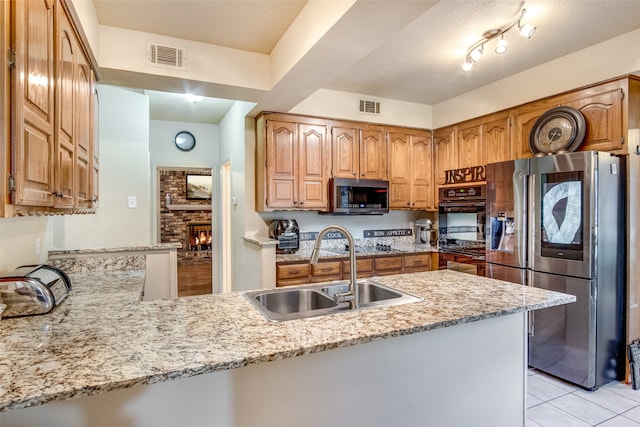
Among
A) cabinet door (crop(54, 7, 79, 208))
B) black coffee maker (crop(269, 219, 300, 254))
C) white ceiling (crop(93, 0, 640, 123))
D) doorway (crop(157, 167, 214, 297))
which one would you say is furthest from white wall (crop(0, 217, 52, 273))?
doorway (crop(157, 167, 214, 297))

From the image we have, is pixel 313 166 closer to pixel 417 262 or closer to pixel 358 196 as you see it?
pixel 358 196

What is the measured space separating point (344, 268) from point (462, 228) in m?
1.33

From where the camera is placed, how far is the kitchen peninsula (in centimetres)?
97

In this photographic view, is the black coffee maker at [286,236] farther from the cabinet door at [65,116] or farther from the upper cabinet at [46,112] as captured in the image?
the cabinet door at [65,116]

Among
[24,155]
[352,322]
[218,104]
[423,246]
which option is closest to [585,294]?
[423,246]

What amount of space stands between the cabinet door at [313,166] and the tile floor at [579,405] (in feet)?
7.82

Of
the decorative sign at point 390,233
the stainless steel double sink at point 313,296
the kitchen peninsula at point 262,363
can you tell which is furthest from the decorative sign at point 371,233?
the kitchen peninsula at point 262,363

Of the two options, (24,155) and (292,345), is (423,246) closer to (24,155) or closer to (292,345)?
(292,345)

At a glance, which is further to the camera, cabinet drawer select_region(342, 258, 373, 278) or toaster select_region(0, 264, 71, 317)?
cabinet drawer select_region(342, 258, 373, 278)

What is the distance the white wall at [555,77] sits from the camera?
2547 millimetres

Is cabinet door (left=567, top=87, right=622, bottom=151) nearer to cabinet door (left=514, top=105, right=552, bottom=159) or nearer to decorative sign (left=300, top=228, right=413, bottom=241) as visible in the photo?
cabinet door (left=514, top=105, right=552, bottom=159)

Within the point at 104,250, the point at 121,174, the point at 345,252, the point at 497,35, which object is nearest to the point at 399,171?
the point at 345,252

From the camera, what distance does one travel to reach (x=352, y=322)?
1.33m

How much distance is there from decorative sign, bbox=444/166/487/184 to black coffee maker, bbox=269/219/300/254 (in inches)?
71.6
